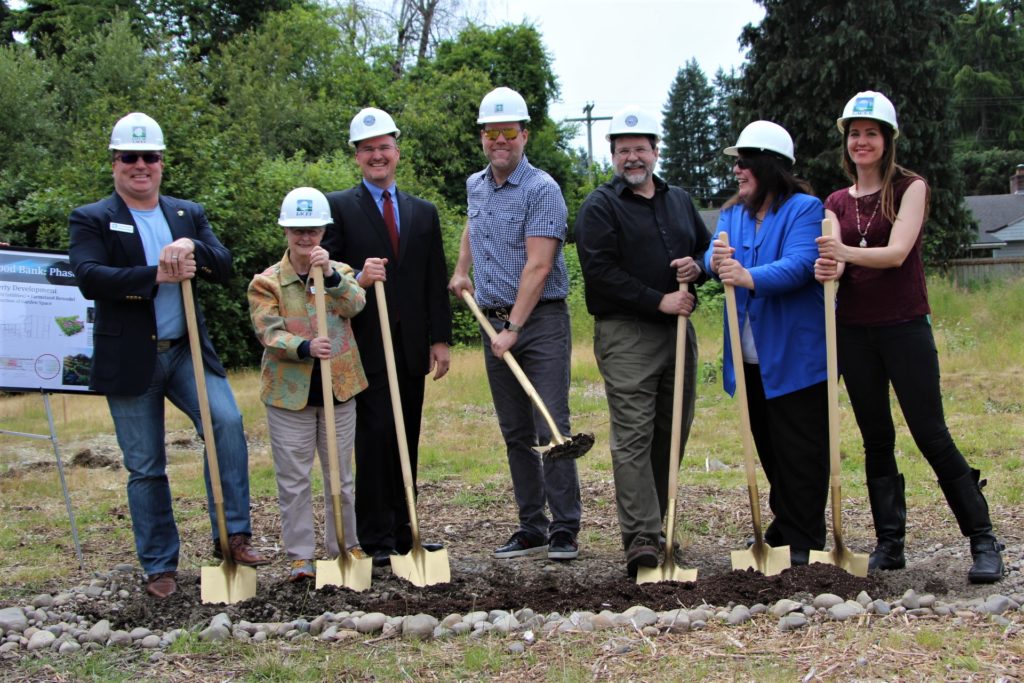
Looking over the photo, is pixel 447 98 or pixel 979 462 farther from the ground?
pixel 447 98

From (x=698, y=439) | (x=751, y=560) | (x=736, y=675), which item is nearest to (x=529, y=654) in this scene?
(x=736, y=675)

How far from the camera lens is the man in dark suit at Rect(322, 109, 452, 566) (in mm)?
5832

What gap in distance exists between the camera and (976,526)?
201 inches

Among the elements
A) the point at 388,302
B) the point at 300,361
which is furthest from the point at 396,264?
the point at 300,361

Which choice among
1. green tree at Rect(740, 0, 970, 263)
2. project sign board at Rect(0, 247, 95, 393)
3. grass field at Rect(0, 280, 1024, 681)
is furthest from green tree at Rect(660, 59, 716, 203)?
project sign board at Rect(0, 247, 95, 393)

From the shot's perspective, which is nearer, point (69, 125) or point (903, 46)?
point (69, 125)

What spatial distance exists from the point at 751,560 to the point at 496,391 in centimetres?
176

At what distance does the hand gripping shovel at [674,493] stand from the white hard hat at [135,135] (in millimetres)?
2684

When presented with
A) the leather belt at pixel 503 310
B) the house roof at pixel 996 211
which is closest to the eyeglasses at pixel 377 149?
the leather belt at pixel 503 310

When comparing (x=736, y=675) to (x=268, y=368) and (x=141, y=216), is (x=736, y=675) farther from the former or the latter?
(x=141, y=216)

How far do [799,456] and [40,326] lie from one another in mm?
4630

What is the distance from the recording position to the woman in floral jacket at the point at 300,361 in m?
5.39

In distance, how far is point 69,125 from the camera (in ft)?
75.4

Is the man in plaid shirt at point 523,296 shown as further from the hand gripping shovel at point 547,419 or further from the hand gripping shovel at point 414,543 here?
the hand gripping shovel at point 414,543
